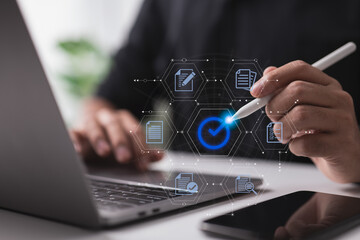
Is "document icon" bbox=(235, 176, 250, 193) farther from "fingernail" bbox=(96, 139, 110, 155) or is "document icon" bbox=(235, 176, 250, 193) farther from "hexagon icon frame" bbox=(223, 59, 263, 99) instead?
"fingernail" bbox=(96, 139, 110, 155)

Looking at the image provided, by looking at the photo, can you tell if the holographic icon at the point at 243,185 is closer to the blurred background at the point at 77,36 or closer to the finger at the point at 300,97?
the finger at the point at 300,97

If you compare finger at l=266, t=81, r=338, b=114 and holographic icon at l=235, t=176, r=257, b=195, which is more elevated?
finger at l=266, t=81, r=338, b=114

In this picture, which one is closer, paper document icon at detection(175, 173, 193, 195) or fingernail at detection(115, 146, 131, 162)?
paper document icon at detection(175, 173, 193, 195)

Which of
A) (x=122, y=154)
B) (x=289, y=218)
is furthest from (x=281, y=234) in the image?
(x=122, y=154)

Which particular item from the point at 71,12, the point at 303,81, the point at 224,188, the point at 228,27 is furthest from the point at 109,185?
the point at 71,12

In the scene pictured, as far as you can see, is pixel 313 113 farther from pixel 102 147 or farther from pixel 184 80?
pixel 102 147

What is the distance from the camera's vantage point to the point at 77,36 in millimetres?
2354

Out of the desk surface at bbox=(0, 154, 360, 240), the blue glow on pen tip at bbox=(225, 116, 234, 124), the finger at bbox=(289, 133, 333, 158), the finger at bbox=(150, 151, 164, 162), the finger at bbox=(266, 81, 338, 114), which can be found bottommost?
the desk surface at bbox=(0, 154, 360, 240)

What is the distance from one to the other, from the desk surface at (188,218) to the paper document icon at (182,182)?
0.02 meters

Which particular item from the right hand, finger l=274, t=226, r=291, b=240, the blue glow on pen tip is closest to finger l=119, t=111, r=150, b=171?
the right hand

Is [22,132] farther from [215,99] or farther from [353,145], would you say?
[353,145]

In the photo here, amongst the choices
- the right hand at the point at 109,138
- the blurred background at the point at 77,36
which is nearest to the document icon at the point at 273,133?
the right hand at the point at 109,138

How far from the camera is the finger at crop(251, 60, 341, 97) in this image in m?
0.47

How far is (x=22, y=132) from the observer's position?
1.30 feet
